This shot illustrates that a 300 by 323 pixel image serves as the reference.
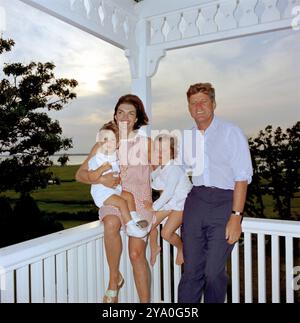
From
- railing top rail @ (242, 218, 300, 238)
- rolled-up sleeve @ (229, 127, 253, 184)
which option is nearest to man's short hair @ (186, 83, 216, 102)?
rolled-up sleeve @ (229, 127, 253, 184)

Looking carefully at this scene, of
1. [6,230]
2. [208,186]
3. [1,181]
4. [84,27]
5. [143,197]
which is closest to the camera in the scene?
[208,186]

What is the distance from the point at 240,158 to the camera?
1.79m

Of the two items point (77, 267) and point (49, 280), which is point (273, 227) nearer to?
point (77, 267)

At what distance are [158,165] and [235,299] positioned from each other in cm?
118

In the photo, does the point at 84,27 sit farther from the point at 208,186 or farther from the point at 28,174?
the point at 28,174

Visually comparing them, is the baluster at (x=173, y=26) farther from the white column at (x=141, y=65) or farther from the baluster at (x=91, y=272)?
the baluster at (x=91, y=272)

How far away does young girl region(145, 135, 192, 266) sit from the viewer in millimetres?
2068

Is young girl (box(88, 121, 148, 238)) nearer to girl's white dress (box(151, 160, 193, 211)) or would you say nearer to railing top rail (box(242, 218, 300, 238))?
girl's white dress (box(151, 160, 193, 211))

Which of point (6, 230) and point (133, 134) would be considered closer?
point (133, 134)

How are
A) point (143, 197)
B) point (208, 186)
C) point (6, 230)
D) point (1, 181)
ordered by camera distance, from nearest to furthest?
point (208, 186)
point (143, 197)
point (1, 181)
point (6, 230)

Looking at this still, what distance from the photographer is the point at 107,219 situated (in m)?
1.95

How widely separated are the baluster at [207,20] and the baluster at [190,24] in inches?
1.3

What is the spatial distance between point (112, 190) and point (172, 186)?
0.43m

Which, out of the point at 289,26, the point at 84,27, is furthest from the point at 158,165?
the point at 289,26
